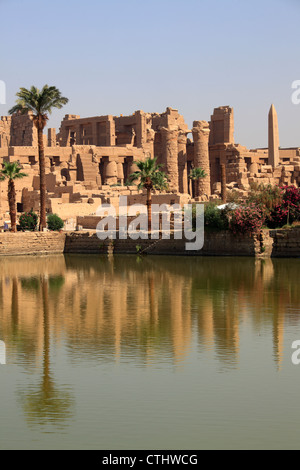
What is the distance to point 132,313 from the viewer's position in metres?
18.7

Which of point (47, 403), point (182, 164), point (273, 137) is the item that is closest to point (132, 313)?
point (47, 403)

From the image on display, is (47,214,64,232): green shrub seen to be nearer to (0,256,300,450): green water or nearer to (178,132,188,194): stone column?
(0,256,300,450): green water

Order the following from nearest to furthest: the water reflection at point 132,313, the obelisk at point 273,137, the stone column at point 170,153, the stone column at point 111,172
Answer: the water reflection at point 132,313, the stone column at point 111,172, the stone column at point 170,153, the obelisk at point 273,137

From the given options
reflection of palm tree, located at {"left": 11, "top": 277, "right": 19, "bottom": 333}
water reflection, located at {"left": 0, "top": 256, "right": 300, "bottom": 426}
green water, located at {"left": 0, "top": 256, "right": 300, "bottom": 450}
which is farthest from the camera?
reflection of palm tree, located at {"left": 11, "top": 277, "right": 19, "bottom": 333}

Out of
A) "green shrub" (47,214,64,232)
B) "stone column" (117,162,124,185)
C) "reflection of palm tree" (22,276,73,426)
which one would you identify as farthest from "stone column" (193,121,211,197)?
"reflection of palm tree" (22,276,73,426)

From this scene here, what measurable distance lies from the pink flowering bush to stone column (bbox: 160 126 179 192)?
1047 inches

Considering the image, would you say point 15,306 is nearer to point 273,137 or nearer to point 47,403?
point 47,403

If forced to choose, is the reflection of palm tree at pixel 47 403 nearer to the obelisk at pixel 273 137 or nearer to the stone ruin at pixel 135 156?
the stone ruin at pixel 135 156

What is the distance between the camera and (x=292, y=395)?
11.2m

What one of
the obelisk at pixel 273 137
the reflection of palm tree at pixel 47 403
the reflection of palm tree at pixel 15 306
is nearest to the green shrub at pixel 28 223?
the reflection of palm tree at pixel 15 306

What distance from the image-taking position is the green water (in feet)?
32.3

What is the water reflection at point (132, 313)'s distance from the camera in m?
13.4

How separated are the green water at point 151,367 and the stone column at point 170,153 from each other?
121ft

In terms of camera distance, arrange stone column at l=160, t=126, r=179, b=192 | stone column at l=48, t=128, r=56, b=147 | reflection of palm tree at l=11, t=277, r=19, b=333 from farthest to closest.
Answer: stone column at l=48, t=128, r=56, b=147
stone column at l=160, t=126, r=179, b=192
reflection of palm tree at l=11, t=277, r=19, b=333
